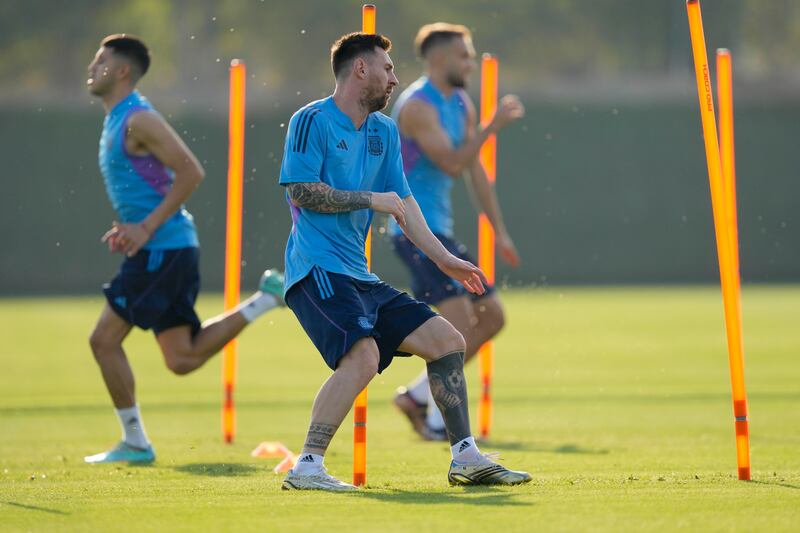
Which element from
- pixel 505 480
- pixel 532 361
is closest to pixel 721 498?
pixel 505 480

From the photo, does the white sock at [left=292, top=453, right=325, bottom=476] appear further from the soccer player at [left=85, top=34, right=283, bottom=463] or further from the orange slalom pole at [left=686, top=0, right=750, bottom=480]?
the soccer player at [left=85, top=34, right=283, bottom=463]

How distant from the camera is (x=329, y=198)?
6.20 meters

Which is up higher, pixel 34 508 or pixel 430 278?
pixel 430 278

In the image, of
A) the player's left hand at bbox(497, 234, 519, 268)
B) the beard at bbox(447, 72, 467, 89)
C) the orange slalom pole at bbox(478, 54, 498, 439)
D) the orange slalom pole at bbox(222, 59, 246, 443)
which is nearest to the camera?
the orange slalom pole at bbox(222, 59, 246, 443)

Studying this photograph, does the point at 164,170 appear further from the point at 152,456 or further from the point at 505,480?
the point at 505,480

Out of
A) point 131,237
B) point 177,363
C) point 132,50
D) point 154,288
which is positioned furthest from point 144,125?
point 177,363

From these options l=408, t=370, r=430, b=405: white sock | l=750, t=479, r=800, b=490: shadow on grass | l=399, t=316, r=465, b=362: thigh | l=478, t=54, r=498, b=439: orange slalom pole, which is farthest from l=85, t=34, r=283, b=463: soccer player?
l=750, t=479, r=800, b=490: shadow on grass

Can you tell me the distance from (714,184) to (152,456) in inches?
145

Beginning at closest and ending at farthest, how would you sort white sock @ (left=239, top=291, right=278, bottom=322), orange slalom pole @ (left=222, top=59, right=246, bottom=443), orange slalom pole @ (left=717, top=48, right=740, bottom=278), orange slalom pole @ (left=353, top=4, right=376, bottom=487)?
1. orange slalom pole @ (left=353, top=4, right=376, bottom=487)
2. orange slalom pole @ (left=717, top=48, right=740, bottom=278)
3. white sock @ (left=239, top=291, right=278, bottom=322)
4. orange slalom pole @ (left=222, top=59, right=246, bottom=443)

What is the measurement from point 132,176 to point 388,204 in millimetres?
2567

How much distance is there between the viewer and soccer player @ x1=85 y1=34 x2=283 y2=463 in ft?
26.8

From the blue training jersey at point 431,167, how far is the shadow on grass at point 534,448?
135cm

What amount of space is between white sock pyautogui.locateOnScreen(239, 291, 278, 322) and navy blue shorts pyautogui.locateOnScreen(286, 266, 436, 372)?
206 cm

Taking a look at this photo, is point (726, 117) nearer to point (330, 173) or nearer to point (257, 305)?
point (330, 173)
